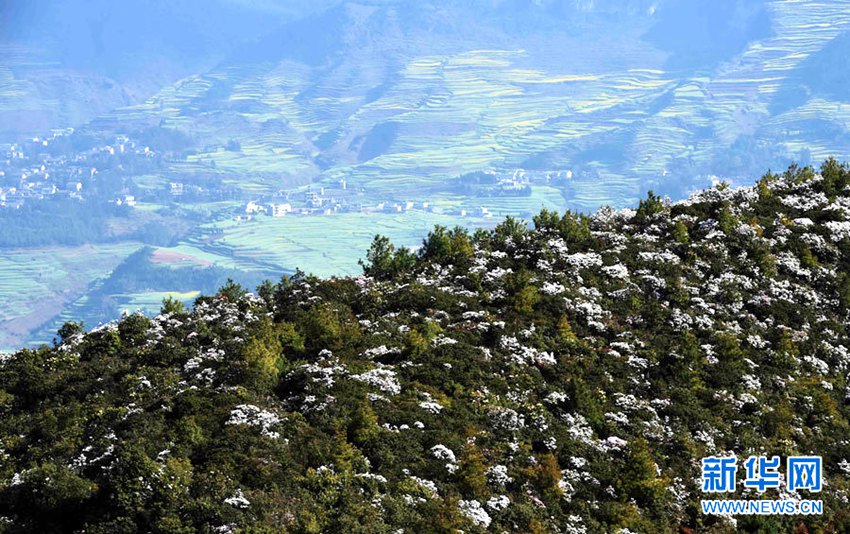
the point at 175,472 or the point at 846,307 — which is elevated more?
the point at 846,307

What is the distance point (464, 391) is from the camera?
3791cm

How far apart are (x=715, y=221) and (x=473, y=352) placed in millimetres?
26382

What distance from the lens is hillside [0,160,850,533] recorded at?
2997cm

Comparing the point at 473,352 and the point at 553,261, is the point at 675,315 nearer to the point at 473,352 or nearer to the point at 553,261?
the point at 553,261

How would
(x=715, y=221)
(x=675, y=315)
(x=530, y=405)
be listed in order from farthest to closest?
(x=715, y=221)
(x=675, y=315)
(x=530, y=405)

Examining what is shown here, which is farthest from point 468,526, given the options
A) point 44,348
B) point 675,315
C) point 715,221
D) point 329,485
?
point 715,221

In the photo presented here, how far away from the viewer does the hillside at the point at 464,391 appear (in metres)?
30.0

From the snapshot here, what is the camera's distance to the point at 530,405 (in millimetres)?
37250

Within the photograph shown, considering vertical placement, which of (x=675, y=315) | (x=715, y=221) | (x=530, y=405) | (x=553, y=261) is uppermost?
(x=715, y=221)

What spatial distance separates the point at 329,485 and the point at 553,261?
26.7 meters

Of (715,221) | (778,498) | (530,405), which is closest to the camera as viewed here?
(778,498)

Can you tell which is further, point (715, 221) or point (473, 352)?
point (715, 221)

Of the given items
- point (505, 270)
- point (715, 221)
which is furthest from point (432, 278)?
point (715, 221)

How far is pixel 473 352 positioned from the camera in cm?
4103
